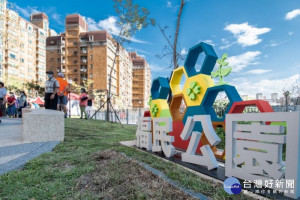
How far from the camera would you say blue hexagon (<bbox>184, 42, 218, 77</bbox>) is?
3484 millimetres

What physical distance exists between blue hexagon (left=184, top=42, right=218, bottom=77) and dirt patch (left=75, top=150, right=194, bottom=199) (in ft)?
6.35

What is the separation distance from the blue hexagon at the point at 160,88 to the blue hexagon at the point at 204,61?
71 cm

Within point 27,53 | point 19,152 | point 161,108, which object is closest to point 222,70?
point 161,108

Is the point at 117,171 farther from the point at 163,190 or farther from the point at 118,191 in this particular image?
the point at 163,190

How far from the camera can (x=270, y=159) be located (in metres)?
2.11

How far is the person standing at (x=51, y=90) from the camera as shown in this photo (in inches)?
277

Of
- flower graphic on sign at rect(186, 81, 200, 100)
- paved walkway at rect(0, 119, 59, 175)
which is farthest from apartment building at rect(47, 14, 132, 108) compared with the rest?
flower graphic on sign at rect(186, 81, 200, 100)

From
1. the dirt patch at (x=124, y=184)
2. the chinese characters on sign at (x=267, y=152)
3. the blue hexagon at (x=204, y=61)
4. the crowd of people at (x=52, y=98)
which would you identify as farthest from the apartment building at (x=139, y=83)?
the chinese characters on sign at (x=267, y=152)

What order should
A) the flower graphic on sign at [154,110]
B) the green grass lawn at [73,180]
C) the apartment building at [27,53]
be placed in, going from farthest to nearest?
the apartment building at [27,53]
the flower graphic on sign at [154,110]
the green grass lawn at [73,180]

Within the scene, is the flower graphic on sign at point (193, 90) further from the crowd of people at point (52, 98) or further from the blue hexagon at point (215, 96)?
the crowd of people at point (52, 98)

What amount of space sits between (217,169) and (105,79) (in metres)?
53.7

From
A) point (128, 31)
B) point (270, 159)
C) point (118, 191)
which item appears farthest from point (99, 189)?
point (128, 31)
